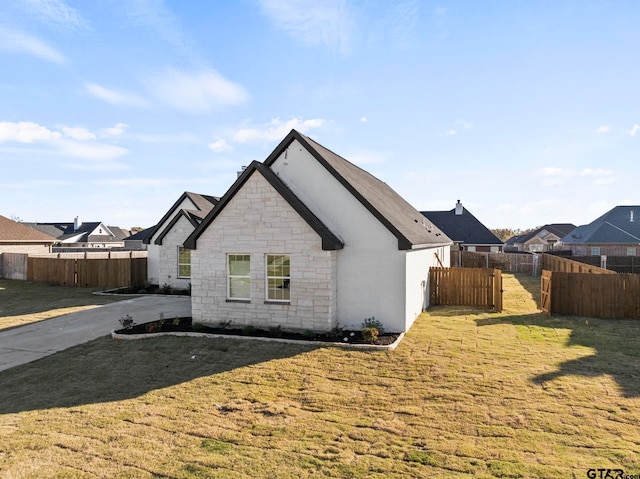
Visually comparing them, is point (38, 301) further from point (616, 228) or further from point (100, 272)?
point (616, 228)

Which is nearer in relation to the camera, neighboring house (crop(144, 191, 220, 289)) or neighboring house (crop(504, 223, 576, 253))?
neighboring house (crop(144, 191, 220, 289))

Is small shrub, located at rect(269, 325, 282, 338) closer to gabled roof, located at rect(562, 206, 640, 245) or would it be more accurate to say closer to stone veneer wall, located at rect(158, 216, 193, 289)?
stone veneer wall, located at rect(158, 216, 193, 289)

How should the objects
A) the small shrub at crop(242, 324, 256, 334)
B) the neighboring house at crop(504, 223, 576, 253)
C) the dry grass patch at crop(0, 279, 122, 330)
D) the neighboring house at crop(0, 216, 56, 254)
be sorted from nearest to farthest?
the small shrub at crop(242, 324, 256, 334)
the dry grass patch at crop(0, 279, 122, 330)
the neighboring house at crop(0, 216, 56, 254)
the neighboring house at crop(504, 223, 576, 253)

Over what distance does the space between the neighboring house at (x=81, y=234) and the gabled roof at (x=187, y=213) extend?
46095 millimetres

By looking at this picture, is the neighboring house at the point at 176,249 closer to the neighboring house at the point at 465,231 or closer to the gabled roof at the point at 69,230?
the neighboring house at the point at 465,231

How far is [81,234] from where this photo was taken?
208ft

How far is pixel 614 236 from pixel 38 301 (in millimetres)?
56238

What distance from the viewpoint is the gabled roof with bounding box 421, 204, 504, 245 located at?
151ft

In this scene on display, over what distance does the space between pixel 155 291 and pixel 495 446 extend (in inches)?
832

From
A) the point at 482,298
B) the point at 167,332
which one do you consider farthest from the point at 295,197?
the point at 482,298

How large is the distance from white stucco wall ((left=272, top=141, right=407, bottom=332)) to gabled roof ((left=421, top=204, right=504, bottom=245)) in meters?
37.7

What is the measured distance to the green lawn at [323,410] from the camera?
5.30 meters

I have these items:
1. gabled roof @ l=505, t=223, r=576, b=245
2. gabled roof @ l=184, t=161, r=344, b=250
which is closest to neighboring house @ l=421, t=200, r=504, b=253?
gabled roof @ l=505, t=223, r=576, b=245

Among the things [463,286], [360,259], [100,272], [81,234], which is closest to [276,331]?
[360,259]
